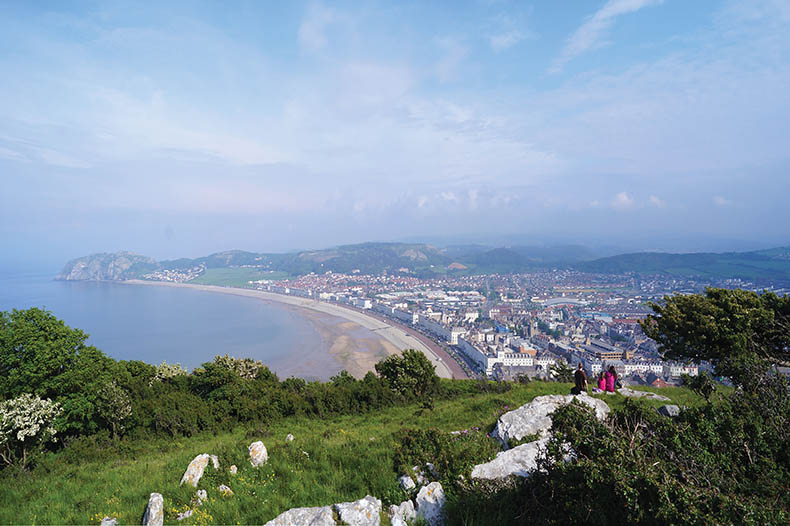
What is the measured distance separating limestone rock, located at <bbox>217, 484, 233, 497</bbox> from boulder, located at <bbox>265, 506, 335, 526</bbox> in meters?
1.37

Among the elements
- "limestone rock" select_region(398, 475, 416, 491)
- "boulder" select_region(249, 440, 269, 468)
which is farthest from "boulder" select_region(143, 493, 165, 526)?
"limestone rock" select_region(398, 475, 416, 491)

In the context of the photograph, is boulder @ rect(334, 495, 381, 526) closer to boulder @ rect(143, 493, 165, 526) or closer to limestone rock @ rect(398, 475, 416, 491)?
limestone rock @ rect(398, 475, 416, 491)

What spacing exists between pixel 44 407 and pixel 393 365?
33.0ft

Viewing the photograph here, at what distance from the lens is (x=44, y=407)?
8133 millimetres

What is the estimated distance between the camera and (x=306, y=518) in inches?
142

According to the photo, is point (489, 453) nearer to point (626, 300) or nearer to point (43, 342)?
point (43, 342)

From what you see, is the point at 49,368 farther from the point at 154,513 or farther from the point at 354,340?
the point at 354,340

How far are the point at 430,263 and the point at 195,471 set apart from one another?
139387 millimetres

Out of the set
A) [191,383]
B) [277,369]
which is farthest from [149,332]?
[191,383]

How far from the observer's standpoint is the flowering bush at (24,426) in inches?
291

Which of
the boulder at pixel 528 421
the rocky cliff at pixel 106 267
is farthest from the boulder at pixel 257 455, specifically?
the rocky cliff at pixel 106 267

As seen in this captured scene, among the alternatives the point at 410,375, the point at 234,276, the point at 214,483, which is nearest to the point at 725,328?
the point at 410,375

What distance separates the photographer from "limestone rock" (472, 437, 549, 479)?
437 centimetres

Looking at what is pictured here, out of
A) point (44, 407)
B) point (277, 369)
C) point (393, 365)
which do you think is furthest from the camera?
point (277, 369)
